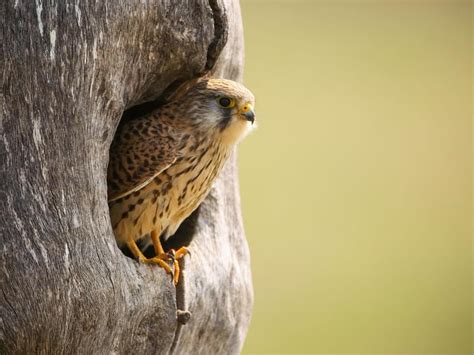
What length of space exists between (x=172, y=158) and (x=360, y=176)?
681 centimetres

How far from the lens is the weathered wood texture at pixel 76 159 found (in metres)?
3.24

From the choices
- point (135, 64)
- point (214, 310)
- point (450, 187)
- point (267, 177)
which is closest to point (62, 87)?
point (135, 64)

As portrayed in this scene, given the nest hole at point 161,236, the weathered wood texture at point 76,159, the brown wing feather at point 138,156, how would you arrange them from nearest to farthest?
1. the weathered wood texture at point 76,159
2. the brown wing feather at point 138,156
3. the nest hole at point 161,236

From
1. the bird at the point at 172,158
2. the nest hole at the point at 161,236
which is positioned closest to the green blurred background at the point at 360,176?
the nest hole at the point at 161,236

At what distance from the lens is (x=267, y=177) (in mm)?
10539

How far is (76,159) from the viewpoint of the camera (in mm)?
3395

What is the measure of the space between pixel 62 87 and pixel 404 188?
25.3 feet

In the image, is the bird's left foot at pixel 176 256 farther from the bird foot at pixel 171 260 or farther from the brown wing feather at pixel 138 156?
the brown wing feather at pixel 138 156

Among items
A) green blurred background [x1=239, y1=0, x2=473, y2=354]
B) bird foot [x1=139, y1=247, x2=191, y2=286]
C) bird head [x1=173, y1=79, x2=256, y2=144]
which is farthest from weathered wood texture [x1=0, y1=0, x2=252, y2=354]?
green blurred background [x1=239, y1=0, x2=473, y2=354]

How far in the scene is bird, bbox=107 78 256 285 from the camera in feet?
13.1

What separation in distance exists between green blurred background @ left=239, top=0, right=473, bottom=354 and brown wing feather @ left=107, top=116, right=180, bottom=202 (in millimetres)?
5235

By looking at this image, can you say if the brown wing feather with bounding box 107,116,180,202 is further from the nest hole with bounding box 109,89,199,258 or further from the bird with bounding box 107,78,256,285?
the nest hole with bounding box 109,89,199,258

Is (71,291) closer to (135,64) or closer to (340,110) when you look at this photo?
(135,64)

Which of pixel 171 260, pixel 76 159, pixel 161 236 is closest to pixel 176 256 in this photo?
pixel 171 260
